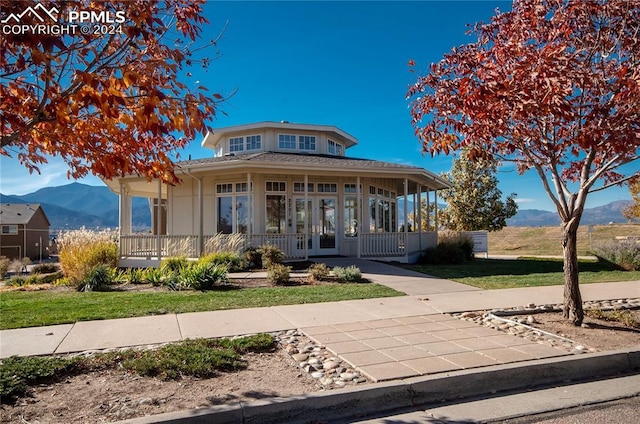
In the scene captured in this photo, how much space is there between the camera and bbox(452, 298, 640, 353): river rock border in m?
5.48

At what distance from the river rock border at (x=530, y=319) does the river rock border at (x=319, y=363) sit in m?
2.73

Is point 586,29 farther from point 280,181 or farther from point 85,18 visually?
point 280,181

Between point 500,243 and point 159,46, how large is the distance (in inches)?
1331

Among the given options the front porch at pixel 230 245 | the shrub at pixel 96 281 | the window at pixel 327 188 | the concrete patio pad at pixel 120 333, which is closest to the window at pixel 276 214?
the front porch at pixel 230 245

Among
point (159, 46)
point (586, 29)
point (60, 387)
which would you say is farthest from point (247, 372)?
point (586, 29)

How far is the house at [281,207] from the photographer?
15508 millimetres

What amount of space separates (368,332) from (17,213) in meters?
49.8

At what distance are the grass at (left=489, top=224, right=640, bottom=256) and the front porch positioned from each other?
14.1 meters

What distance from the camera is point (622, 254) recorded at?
48.5ft

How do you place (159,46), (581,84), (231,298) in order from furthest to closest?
(231,298) < (581,84) < (159,46)

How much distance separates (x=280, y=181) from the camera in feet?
56.0

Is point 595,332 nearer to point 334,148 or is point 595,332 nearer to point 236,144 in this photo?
point 334,148

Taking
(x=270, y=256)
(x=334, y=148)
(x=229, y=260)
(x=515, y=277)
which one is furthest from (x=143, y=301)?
(x=334, y=148)

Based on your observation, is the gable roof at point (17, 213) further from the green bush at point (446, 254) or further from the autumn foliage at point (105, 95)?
the autumn foliage at point (105, 95)
